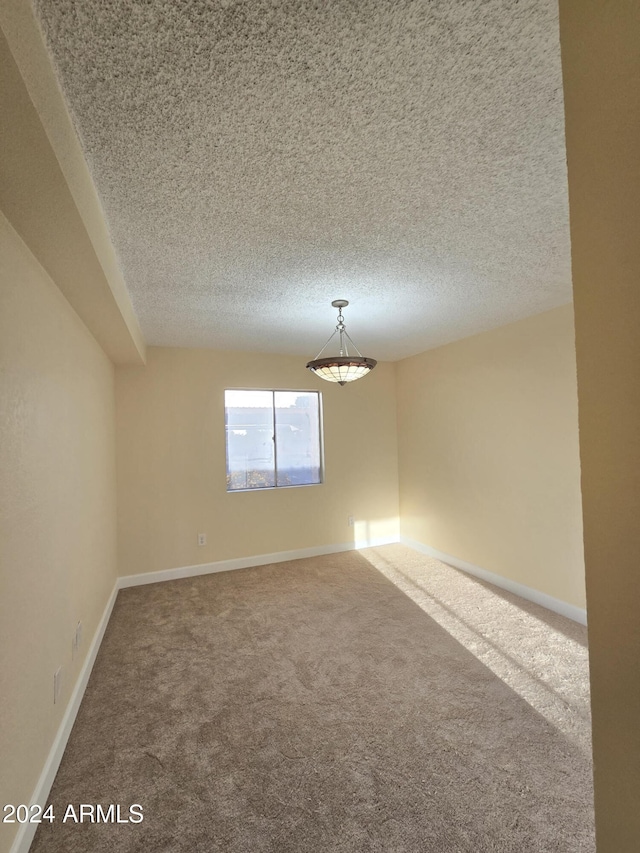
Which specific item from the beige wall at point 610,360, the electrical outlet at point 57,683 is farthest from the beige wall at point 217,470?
the beige wall at point 610,360

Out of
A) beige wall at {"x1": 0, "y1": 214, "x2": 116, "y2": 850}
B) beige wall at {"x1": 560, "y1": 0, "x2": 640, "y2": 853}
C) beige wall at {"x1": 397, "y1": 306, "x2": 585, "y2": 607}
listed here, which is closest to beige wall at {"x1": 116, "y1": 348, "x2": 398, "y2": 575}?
beige wall at {"x1": 397, "y1": 306, "x2": 585, "y2": 607}

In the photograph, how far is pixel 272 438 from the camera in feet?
15.5

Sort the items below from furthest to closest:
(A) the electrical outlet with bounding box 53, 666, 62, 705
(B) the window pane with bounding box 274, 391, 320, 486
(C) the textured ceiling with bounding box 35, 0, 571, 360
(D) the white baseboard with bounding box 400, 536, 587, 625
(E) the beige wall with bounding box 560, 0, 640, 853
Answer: (B) the window pane with bounding box 274, 391, 320, 486 → (D) the white baseboard with bounding box 400, 536, 587, 625 → (A) the electrical outlet with bounding box 53, 666, 62, 705 → (C) the textured ceiling with bounding box 35, 0, 571, 360 → (E) the beige wall with bounding box 560, 0, 640, 853

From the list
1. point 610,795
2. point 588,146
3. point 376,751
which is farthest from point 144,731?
point 588,146

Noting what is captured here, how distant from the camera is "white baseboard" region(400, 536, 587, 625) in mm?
3096

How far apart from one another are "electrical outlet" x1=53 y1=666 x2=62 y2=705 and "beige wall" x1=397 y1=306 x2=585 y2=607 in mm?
3518

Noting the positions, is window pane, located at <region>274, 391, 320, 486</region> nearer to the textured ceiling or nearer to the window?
the window

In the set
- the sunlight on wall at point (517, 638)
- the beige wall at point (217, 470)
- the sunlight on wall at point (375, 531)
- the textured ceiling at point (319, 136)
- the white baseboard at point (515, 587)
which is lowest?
the sunlight on wall at point (517, 638)

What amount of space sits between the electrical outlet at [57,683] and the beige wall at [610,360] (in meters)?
2.12

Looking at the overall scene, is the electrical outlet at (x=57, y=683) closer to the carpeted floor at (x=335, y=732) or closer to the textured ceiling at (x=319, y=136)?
the carpeted floor at (x=335, y=732)

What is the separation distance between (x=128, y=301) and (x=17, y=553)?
1819 mm

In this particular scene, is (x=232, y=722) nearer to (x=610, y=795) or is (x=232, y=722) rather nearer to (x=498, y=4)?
(x=610, y=795)

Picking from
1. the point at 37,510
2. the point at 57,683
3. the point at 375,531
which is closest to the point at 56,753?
the point at 57,683

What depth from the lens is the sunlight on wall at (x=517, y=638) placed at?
2.10 m
